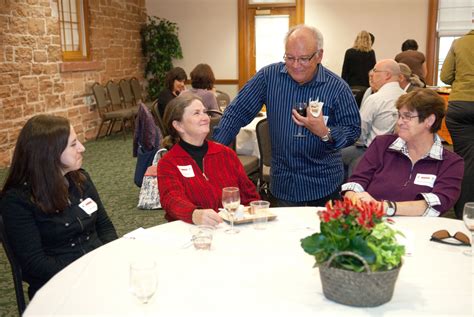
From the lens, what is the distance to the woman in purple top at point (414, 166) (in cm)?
241

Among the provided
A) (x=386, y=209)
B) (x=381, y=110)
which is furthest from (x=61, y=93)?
(x=386, y=209)

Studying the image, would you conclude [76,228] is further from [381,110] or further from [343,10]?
[343,10]

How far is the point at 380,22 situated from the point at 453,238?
889cm

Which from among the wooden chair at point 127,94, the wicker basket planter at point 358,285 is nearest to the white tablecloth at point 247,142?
the wicker basket planter at point 358,285

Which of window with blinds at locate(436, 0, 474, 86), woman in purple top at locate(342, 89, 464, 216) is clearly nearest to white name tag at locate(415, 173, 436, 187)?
woman in purple top at locate(342, 89, 464, 216)

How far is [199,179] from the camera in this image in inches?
99.3

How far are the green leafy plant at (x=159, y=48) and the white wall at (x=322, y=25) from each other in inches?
13.7

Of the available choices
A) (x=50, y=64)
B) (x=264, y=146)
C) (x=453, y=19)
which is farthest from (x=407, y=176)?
(x=453, y=19)

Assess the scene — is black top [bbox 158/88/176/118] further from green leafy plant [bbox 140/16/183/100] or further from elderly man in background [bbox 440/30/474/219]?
green leafy plant [bbox 140/16/183/100]

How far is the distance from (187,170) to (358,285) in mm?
1294

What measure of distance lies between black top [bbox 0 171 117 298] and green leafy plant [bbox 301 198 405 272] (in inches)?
45.8

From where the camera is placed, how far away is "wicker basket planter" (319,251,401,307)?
1366 mm

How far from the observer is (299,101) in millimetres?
2822

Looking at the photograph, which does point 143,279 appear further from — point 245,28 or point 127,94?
point 245,28
